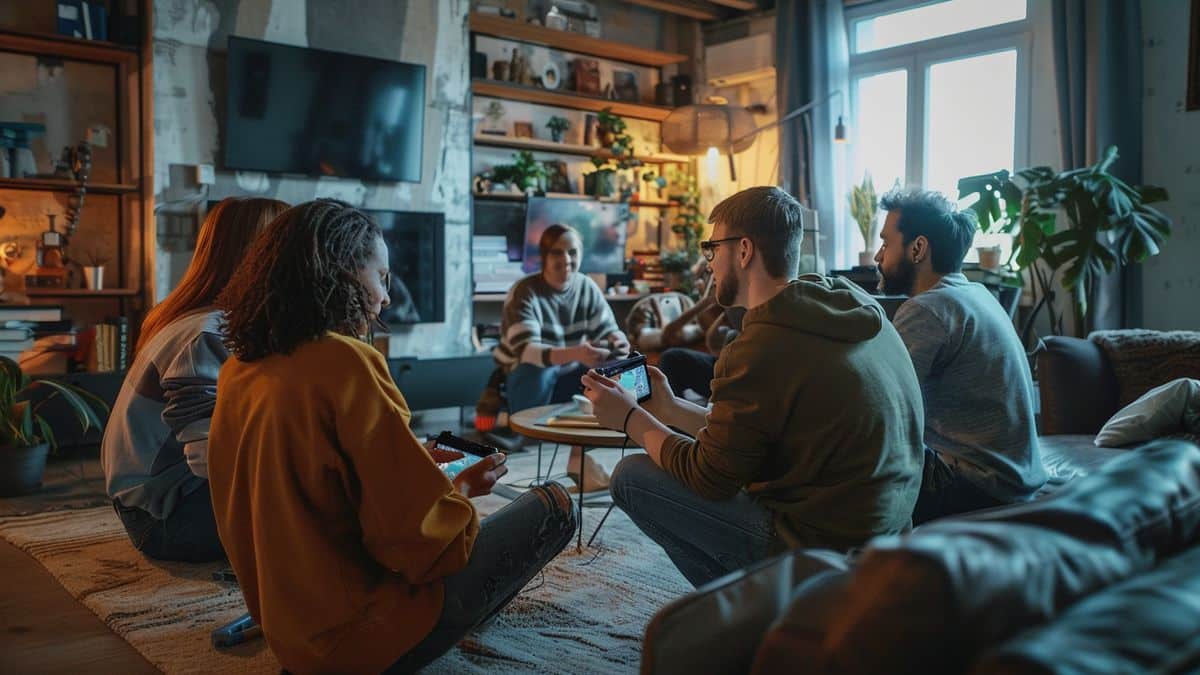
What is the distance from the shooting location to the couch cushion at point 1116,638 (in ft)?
2.03

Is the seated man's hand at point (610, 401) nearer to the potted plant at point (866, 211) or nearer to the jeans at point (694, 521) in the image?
the jeans at point (694, 521)

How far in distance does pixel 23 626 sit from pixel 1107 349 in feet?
12.1

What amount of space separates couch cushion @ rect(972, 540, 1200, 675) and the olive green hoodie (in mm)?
1017

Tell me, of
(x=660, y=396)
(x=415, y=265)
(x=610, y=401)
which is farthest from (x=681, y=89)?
(x=610, y=401)

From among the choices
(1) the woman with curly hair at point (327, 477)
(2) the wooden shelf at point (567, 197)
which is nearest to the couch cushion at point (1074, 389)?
(1) the woman with curly hair at point (327, 477)

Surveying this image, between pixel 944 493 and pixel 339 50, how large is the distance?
4.21 meters

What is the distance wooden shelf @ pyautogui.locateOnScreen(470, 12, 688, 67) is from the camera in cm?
611

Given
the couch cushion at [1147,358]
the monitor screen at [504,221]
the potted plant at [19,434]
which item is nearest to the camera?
the couch cushion at [1147,358]

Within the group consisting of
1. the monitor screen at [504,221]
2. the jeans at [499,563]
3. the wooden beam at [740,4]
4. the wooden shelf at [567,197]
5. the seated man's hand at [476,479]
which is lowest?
the jeans at [499,563]

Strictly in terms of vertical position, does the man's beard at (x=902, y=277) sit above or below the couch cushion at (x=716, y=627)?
above

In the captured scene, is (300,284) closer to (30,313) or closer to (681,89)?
(30,313)

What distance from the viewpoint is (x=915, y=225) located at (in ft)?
8.64

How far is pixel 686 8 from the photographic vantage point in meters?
6.98

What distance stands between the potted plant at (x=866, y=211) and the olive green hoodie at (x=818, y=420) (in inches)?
171
